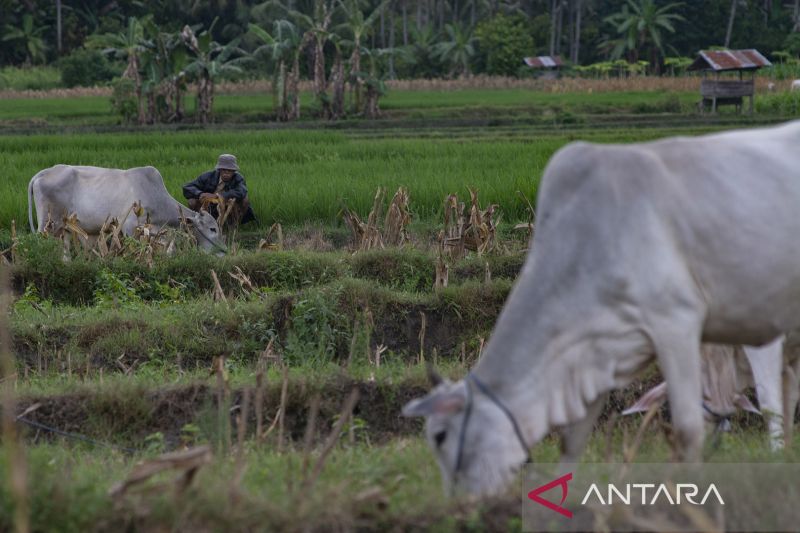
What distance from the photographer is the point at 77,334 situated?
Answer: 720cm

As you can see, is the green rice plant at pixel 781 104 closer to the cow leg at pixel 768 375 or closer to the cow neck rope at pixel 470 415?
the cow leg at pixel 768 375

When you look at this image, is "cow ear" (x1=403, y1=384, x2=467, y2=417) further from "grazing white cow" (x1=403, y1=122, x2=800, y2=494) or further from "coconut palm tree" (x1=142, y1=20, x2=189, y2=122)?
"coconut palm tree" (x1=142, y1=20, x2=189, y2=122)

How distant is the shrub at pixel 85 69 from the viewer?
34250 millimetres

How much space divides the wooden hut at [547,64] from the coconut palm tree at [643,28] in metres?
2.58

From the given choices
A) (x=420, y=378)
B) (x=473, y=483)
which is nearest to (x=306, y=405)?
(x=420, y=378)

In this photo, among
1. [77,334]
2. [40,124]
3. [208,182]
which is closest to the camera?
[77,334]

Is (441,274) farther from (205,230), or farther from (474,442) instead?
(474,442)

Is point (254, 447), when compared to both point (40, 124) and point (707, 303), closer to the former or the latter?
point (707, 303)

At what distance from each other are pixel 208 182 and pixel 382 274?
2.75m

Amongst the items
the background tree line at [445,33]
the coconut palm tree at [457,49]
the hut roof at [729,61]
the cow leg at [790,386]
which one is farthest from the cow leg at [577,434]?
the coconut palm tree at [457,49]

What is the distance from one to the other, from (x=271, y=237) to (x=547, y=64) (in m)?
29.2

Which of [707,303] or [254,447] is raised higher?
[707,303]

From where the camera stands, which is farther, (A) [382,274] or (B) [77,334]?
(A) [382,274]

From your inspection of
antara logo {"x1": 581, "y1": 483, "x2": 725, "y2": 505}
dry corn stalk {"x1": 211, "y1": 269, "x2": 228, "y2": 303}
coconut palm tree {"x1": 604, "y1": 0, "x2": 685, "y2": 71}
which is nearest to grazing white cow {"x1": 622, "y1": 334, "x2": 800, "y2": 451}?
antara logo {"x1": 581, "y1": 483, "x2": 725, "y2": 505}
